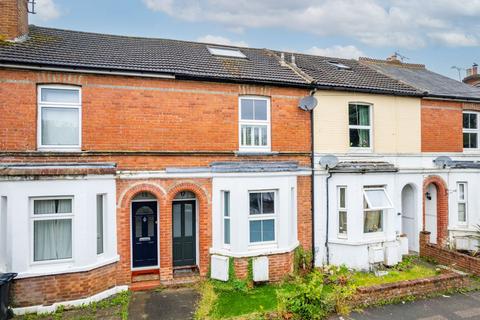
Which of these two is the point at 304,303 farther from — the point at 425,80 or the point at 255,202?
the point at 425,80

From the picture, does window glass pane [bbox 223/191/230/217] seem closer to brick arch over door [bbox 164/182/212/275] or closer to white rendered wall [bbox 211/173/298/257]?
white rendered wall [bbox 211/173/298/257]

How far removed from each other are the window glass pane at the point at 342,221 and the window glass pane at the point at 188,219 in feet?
15.8

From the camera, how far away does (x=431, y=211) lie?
43.9 ft

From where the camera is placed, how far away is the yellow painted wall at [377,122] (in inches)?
450

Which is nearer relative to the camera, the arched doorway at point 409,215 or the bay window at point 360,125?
the bay window at point 360,125

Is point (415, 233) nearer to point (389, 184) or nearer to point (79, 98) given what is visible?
point (389, 184)

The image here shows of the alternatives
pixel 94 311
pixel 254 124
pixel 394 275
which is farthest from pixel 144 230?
pixel 394 275

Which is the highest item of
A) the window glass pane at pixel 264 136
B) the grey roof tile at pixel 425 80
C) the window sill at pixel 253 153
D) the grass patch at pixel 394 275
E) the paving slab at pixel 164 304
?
the grey roof tile at pixel 425 80

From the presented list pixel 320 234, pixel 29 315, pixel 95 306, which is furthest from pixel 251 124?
pixel 29 315

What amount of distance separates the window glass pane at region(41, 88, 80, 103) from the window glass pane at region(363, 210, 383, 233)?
9.36m

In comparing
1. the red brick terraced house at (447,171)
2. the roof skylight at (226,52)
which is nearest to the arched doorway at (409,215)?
the red brick terraced house at (447,171)

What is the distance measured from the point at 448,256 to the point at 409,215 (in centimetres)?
204

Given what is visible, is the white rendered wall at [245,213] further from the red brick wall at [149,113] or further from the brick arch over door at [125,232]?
the brick arch over door at [125,232]

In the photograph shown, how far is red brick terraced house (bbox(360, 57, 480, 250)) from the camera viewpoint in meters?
13.0
